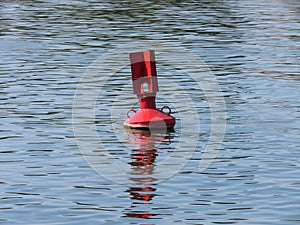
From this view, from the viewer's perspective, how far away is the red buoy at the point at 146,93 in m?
20.1

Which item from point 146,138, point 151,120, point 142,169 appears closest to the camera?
point 142,169

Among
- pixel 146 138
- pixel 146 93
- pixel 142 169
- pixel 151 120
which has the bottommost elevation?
pixel 142 169

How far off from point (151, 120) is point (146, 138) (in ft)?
2.54

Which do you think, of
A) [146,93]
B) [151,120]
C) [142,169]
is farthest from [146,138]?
[142,169]

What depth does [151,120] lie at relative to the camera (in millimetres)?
20094

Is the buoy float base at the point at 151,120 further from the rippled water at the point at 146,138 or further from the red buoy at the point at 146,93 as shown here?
the rippled water at the point at 146,138

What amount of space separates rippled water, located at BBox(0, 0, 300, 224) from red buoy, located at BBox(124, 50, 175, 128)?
33 centimetres

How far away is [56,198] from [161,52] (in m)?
19.1

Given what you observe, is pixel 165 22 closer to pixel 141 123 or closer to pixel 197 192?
pixel 141 123

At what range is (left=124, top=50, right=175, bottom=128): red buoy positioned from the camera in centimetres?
2009

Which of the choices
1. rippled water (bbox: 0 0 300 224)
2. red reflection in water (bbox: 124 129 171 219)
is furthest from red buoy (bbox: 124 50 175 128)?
rippled water (bbox: 0 0 300 224)

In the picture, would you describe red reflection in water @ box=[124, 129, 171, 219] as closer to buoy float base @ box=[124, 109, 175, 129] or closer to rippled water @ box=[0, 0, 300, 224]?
rippled water @ box=[0, 0, 300, 224]

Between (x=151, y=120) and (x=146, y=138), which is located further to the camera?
(x=151, y=120)

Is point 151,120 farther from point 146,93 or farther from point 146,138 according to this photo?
point 146,138
